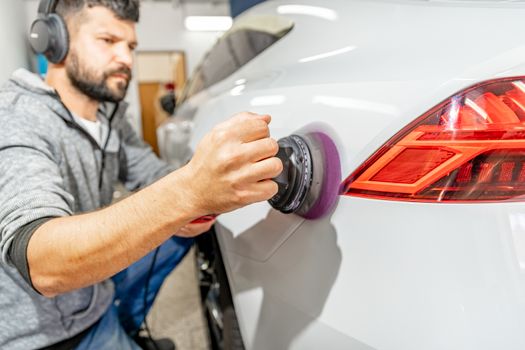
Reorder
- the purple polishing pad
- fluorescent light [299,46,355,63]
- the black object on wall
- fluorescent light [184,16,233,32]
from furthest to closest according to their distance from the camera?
1. fluorescent light [184,16,233,32]
2. the black object on wall
3. fluorescent light [299,46,355,63]
4. the purple polishing pad

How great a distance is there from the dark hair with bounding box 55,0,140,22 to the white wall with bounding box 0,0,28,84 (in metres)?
0.61

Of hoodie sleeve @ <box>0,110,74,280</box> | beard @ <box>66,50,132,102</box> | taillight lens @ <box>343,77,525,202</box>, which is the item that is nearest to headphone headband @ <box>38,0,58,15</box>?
beard @ <box>66,50,132,102</box>

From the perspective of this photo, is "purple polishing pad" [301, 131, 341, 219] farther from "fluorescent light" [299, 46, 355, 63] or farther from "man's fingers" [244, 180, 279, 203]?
"fluorescent light" [299, 46, 355, 63]

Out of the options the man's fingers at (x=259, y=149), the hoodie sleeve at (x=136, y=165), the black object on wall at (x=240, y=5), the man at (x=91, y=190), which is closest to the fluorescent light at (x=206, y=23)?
the black object on wall at (x=240, y=5)

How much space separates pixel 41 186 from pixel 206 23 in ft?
28.8

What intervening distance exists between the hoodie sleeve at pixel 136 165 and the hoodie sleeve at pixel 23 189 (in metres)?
0.77

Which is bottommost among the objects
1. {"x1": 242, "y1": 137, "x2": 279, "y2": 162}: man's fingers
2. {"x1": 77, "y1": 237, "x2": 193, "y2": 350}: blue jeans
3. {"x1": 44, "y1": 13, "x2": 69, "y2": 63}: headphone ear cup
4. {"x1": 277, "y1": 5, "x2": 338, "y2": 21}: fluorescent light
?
{"x1": 77, "y1": 237, "x2": 193, "y2": 350}: blue jeans

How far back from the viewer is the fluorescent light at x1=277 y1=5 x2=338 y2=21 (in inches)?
34.9

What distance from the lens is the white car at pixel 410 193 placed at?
20.9 inches

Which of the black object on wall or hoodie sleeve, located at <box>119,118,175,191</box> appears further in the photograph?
the black object on wall

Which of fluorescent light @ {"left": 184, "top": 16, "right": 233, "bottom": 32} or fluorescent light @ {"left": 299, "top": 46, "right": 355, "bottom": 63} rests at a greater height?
fluorescent light @ {"left": 184, "top": 16, "right": 233, "bottom": 32}

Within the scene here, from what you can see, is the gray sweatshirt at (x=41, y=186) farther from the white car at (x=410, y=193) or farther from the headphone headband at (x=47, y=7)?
the white car at (x=410, y=193)

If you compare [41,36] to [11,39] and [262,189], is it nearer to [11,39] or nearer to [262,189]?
[11,39]

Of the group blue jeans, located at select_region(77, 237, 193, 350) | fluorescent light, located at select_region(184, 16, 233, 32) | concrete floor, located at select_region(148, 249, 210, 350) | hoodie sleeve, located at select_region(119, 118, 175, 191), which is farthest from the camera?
fluorescent light, located at select_region(184, 16, 233, 32)
